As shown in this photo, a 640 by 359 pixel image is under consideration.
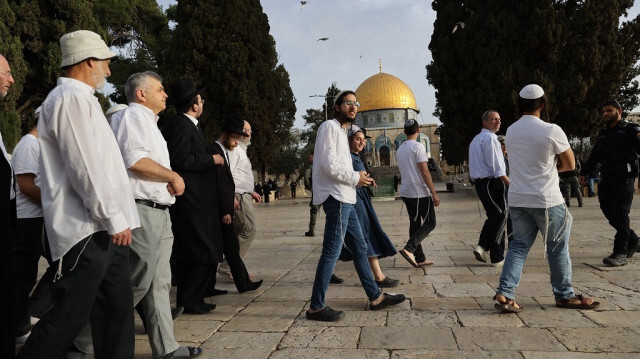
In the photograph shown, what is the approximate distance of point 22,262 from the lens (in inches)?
141

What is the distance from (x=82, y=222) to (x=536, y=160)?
125 inches

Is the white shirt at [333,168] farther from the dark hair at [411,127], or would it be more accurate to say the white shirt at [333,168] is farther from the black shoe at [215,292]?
the dark hair at [411,127]

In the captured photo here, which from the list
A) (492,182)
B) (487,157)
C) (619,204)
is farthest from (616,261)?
(487,157)

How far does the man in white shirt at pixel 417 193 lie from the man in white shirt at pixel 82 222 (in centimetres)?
396

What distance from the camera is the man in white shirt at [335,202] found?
364 centimetres

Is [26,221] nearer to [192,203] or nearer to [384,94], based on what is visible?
[192,203]

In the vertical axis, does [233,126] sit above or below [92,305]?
above

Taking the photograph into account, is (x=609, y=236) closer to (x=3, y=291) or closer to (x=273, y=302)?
(x=273, y=302)

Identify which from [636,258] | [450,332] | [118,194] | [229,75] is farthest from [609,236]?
[229,75]

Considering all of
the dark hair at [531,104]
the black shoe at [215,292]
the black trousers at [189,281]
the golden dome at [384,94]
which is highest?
the golden dome at [384,94]

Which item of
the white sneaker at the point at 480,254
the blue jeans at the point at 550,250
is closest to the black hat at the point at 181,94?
the blue jeans at the point at 550,250

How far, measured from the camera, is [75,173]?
2.20 m

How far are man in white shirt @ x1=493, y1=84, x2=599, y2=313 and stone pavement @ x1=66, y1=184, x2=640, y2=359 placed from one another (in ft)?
0.63

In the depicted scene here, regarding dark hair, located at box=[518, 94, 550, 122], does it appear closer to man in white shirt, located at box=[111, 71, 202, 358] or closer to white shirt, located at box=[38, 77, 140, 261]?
man in white shirt, located at box=[111, 71, 202, 358]
